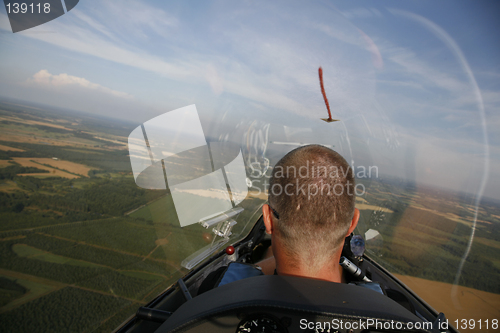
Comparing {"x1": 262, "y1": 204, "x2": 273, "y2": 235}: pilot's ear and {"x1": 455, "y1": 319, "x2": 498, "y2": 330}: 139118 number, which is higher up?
{"x1": 262, "y1": 204, "x2": 273, "y2": 235}: pilot's ear

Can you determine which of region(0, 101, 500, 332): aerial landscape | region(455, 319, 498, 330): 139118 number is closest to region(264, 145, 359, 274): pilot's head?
region(0, 101, 500, 332): aerial landscape

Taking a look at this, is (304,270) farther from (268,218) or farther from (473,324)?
(473,324)

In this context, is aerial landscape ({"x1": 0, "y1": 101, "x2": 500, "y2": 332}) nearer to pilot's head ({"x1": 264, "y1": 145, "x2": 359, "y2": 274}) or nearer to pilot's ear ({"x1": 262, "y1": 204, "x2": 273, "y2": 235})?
pilot's ear ({"x1": 262, "y1": 204, "x2": 273, "y2": 235})

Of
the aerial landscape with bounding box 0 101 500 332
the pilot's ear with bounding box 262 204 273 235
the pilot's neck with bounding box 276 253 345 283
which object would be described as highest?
the pilot's ear with bounding box 262 204 273 235

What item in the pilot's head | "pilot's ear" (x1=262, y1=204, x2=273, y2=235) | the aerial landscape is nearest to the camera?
the pilot's head

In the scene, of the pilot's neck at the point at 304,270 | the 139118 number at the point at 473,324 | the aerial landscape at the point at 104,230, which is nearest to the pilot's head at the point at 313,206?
the pilot's neck at the point at 304,270

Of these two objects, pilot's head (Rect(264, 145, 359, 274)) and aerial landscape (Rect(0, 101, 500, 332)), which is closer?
pilot's head (Rect(264, 145, 359, 274))

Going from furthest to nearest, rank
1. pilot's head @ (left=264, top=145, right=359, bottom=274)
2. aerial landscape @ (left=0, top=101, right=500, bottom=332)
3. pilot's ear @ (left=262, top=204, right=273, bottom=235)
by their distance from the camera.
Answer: aerial landscape @ (left=0, top=101, right=500, bottom=332) → pilot's ear @ (left=262, top=204, right=273, bottom=235) → pilot's head @ (left=264, top=145, right=359, bottom=274)
